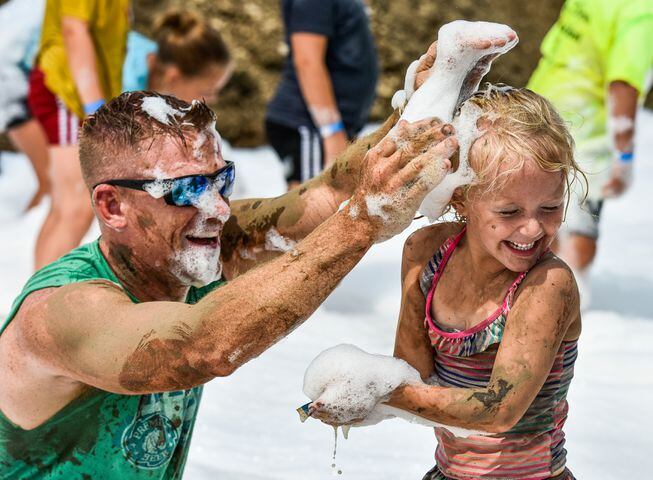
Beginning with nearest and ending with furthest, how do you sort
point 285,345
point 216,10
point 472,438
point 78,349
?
1. point 78,349
2. point 472,438
3. point 285,345
4. point 216,10

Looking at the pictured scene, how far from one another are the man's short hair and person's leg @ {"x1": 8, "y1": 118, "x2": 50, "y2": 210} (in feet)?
12.9

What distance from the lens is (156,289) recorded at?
2225 millimetres

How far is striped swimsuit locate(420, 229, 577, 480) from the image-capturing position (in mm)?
2002

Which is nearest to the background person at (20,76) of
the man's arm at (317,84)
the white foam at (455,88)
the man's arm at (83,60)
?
the man's arm at (83,60)

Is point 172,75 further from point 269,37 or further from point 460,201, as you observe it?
point 269,37

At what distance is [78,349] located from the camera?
1874 mm

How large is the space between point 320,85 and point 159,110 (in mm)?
2446

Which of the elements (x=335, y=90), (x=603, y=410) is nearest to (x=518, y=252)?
(x=603, y=410)

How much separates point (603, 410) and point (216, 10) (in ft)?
16.4

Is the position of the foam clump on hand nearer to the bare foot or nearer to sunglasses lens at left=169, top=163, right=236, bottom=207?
sunglasses lens at left=169, top=163, right=236, bottom=207

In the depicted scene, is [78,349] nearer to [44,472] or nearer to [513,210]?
[44,472]

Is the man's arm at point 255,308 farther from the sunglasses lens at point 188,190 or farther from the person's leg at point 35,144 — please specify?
the person's leg at point 35,144

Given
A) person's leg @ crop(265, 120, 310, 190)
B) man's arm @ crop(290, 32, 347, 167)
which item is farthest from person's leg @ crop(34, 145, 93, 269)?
man's arm @ crop(290, 32, 347, 167)

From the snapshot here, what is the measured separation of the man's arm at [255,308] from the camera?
1729 millimetres
